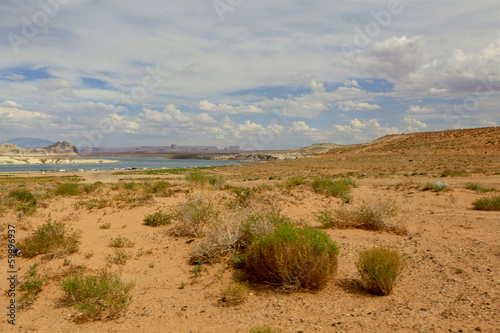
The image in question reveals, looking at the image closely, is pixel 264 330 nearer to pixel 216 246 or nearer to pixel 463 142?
pixel 216 246

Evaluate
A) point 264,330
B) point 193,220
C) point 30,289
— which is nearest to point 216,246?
point 193,220

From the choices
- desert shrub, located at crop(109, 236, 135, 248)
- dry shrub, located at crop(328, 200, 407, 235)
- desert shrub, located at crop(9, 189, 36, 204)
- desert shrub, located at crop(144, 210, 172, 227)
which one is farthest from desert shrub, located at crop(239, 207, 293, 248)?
desert shrub, located at crop(9, 189, 36, 204)

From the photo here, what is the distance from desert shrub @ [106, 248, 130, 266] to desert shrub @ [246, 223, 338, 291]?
3238mm

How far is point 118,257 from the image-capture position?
677 centimetres

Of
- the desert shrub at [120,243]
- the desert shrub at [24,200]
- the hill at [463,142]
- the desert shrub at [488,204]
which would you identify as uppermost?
the hill at [463,142]

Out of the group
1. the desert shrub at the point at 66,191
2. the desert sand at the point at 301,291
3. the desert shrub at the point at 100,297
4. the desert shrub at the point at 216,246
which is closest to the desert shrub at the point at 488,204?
the desert sand at the point at 301,291

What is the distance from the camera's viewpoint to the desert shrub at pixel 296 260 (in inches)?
200

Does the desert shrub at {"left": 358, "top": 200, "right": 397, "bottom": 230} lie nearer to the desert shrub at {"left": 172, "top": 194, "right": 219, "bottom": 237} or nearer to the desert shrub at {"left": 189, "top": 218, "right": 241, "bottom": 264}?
the desert shrub at {"left": 189, "top": 218, "right": 241, "bottom": 264}

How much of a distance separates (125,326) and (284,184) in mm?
13300

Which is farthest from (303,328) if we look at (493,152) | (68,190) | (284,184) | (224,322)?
(493,152)

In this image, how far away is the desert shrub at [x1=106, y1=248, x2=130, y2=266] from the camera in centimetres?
670

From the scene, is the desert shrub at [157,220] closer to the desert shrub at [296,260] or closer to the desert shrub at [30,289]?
the desert shrub at [30,289]

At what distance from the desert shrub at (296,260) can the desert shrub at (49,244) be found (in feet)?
16.0

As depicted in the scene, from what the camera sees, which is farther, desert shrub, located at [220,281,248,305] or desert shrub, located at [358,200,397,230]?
desert shrub, located at [358,200,397,230]
